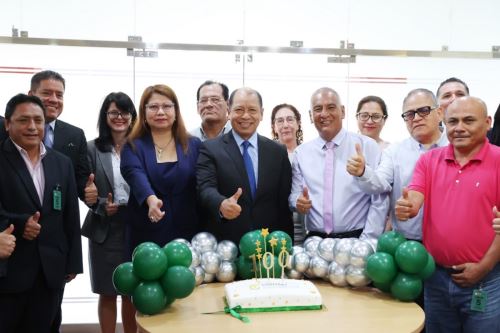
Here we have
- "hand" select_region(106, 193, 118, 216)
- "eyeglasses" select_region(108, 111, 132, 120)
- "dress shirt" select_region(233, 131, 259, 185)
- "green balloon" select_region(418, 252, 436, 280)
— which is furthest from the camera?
"eyeglasses" select_region(108, 111, 132, 120)

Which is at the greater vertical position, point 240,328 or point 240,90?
point 240,90

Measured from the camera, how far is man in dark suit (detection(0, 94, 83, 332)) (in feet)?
8.95

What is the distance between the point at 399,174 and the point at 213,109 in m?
1.43

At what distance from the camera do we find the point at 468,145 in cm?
254

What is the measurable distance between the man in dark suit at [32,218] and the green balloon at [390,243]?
175 cm

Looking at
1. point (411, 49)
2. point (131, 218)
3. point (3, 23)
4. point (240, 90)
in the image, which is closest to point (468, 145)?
point (240, 90)

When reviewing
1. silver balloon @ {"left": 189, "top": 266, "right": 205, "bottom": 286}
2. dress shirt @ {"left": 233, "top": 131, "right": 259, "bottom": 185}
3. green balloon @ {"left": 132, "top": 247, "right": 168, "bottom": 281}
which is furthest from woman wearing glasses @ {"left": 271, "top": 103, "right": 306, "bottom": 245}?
green balloon @ {"left": 132, "top": 247, "right": 168, "bottom": 281}

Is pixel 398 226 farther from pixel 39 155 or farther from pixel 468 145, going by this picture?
pixel 39 155

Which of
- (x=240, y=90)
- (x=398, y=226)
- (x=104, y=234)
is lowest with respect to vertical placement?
(x=104, y=234)

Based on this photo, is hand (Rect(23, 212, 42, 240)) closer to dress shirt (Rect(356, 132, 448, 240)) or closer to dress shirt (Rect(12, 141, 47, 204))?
dress shirt (Rect(12, 141, 47, 204))

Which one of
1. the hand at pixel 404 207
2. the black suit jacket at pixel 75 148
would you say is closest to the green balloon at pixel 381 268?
the hand at pixel 404 207

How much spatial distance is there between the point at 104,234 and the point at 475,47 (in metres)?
3.83

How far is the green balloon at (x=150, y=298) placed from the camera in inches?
86.7

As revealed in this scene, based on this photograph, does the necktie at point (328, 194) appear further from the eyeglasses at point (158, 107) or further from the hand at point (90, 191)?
the hand at point (90, 191)
